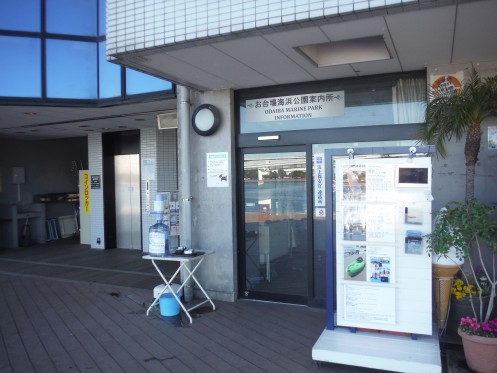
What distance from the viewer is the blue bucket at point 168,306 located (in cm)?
543

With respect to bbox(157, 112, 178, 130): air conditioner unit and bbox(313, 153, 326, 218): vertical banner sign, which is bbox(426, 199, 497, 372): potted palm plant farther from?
bbox(157, 112, 178, 130): air conditioner unit

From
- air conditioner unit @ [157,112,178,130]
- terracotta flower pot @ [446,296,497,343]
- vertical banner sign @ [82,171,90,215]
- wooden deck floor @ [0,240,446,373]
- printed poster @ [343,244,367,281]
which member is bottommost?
wooden deck floor @ [0,240,446,373]

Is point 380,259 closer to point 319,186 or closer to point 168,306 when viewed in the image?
point 319,186

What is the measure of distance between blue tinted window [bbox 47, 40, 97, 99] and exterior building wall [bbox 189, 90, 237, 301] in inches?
95.2

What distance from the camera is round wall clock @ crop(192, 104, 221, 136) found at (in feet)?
19.4

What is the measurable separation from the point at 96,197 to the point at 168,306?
611 cm

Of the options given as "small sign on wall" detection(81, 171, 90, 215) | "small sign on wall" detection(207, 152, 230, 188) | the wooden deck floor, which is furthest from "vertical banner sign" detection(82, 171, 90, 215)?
"small sign on wall" detection(207, 152, 230, 188)

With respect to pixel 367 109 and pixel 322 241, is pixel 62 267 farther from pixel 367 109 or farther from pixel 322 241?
pixel 367 109

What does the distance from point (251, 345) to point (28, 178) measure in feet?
33.1

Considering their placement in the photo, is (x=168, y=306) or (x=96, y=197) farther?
(x=96, y=197)

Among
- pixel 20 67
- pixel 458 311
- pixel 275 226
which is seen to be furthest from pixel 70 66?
pixel 458 311

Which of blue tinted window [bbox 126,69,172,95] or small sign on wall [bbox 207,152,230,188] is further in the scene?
blue tinted window [bbox 126,69,172,95]

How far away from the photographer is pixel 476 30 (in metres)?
3.73

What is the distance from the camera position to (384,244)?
4023mm
